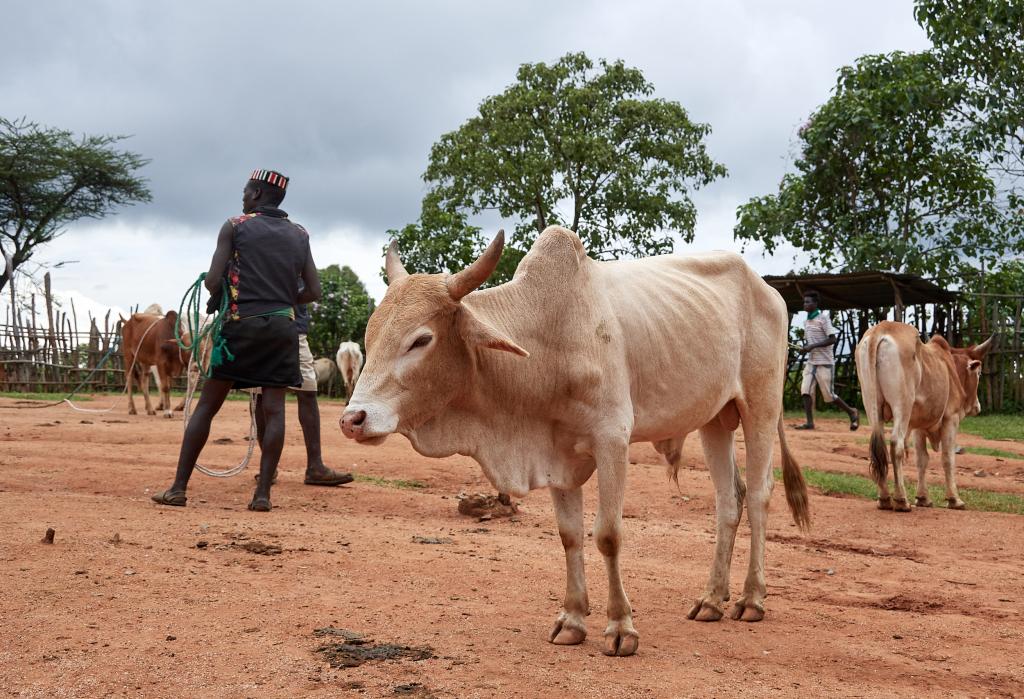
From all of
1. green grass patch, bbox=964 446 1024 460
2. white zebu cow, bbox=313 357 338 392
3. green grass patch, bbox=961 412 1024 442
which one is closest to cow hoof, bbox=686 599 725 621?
green grass patch, bbox=964 446 1024 460

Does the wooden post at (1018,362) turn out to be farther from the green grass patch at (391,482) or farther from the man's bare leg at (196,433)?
the man's bare leg at (196,433)

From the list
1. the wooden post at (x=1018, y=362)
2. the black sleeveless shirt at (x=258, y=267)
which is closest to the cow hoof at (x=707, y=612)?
the black sleeveless shirt at (x=258, y=267)

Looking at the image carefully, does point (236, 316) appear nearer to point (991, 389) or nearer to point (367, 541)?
point (367, 541)

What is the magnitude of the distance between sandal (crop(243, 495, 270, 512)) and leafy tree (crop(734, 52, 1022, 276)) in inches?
630

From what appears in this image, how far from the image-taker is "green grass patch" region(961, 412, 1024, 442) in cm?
1441

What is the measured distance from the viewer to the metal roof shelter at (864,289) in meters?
16.3

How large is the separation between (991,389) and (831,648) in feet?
53.4

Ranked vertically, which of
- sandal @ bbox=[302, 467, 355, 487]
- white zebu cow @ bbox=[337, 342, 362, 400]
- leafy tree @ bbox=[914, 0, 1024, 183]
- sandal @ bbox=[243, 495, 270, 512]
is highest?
leafy tree @ bbox=[914, 0, 1024, 183]

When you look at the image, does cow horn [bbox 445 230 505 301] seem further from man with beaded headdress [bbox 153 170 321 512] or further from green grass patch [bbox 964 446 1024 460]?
green grass patch [bbox 964 446 1024 460]

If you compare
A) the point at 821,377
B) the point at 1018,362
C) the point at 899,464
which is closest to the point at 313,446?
the point at 899,464

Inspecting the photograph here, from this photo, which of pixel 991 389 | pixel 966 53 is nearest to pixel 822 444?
pixel 991 389

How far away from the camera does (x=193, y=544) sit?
16.4ft

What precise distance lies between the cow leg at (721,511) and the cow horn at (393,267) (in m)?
1.82

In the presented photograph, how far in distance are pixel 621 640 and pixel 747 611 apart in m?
0.99
